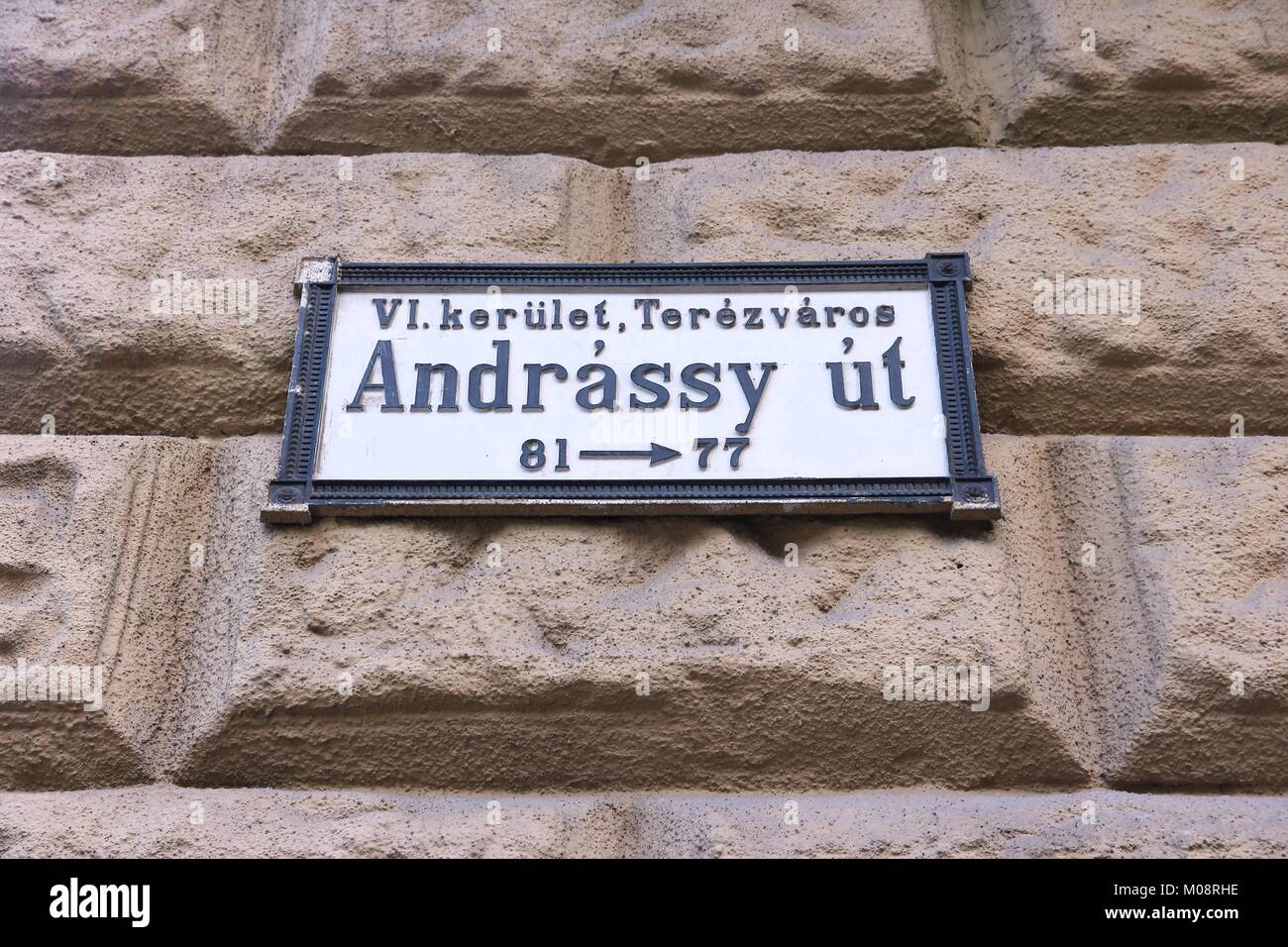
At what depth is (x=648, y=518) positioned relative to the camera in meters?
1.69

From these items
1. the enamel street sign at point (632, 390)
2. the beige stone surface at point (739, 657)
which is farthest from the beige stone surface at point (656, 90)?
the beige stone surface at point (739, 657)

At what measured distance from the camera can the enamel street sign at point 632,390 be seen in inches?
65.7

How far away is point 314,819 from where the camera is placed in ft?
4.97

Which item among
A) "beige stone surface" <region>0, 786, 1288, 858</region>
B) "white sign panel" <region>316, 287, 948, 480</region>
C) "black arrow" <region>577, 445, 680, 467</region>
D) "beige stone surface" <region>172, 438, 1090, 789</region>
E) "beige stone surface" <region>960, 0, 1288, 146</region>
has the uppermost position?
"beige stone surface" <region>960, 0, 1288, 146</region>

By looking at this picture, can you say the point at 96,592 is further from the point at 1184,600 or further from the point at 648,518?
the point at 1184,600

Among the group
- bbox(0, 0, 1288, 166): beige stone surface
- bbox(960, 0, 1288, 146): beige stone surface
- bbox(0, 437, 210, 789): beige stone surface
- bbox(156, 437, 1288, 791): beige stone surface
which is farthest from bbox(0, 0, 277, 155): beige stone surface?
bbox(960, 0, 1288, 146): beige stone surface

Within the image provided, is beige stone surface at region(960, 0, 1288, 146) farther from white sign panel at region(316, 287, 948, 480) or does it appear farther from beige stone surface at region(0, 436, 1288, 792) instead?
beige stone surface at region(0, 436, 1288, 792)

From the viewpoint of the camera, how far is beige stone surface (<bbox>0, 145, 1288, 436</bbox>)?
179 cm

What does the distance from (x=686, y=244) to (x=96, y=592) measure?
2.92 ft

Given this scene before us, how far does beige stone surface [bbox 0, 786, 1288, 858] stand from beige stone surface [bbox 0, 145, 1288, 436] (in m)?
0.51

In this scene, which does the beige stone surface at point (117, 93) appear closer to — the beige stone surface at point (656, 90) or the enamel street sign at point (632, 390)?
the beige stone surface at point (656, 90)

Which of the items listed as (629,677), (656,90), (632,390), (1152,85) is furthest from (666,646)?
(1152,85)

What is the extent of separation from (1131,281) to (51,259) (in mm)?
1449

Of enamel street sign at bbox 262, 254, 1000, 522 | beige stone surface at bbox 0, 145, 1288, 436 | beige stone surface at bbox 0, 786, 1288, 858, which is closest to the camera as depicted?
beige stone surface at bbox 0, 786, 1288, 858
